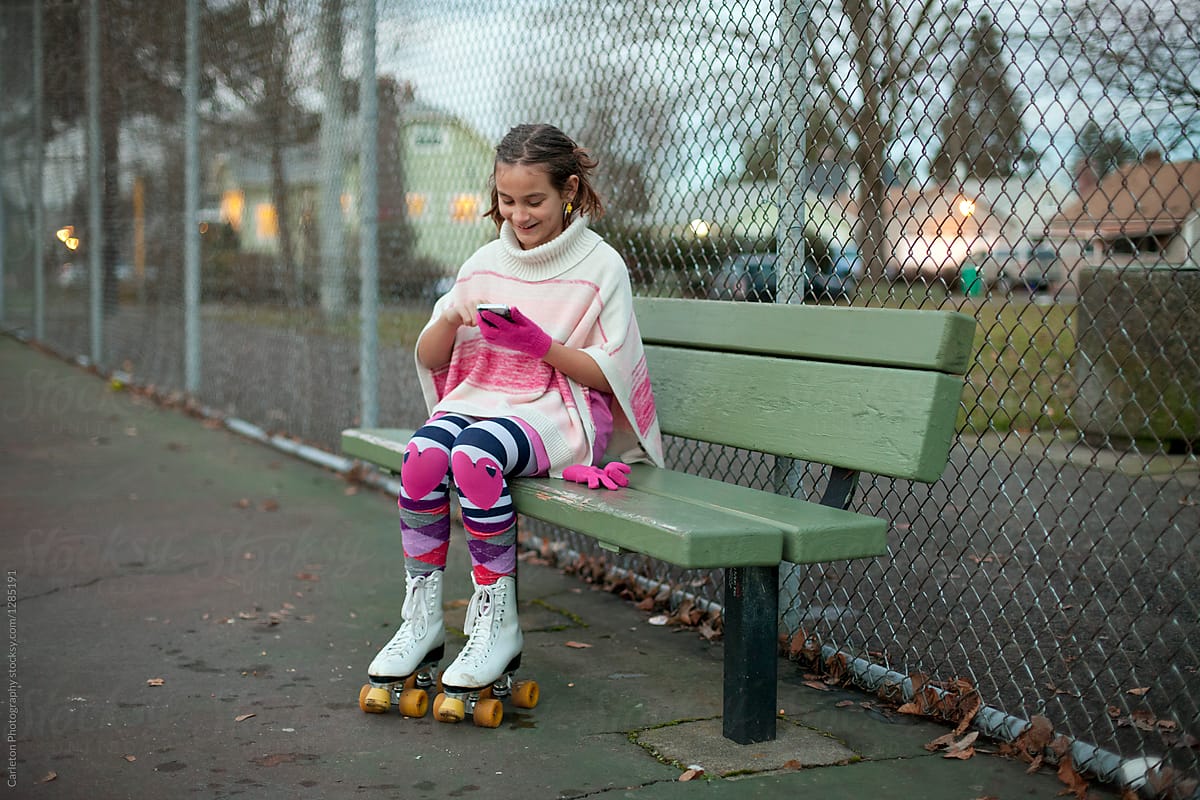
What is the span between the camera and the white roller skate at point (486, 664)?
3.14 meters

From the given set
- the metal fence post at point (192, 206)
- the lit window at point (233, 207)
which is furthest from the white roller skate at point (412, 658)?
the metal fence post at point (192, 206)

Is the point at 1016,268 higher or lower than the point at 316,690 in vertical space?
higher

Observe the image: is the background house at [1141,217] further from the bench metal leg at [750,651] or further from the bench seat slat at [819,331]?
the bench metal leg at [750,651]

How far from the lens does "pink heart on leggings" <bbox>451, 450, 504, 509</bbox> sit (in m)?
3.14

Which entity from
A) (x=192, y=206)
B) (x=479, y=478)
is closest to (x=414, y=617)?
(x=479, y=478)

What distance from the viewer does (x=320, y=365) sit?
7180 millimetres

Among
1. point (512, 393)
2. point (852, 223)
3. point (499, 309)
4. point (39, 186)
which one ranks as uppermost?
point (39, 186)

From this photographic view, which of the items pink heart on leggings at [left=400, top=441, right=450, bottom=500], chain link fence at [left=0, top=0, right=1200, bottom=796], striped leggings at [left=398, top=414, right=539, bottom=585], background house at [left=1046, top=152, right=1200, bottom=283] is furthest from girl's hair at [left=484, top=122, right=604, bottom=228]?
background house at [left=1046, top=152, right=1200, bottom=283]

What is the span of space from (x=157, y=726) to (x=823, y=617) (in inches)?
72.7

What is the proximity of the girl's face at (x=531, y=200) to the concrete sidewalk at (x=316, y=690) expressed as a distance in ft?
4.09

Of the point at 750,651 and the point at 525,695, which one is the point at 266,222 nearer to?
the point at 525,695

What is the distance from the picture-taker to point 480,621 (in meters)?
3.21

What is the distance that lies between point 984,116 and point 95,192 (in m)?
9.08

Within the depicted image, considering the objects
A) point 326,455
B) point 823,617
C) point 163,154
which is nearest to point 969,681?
point 823,617
